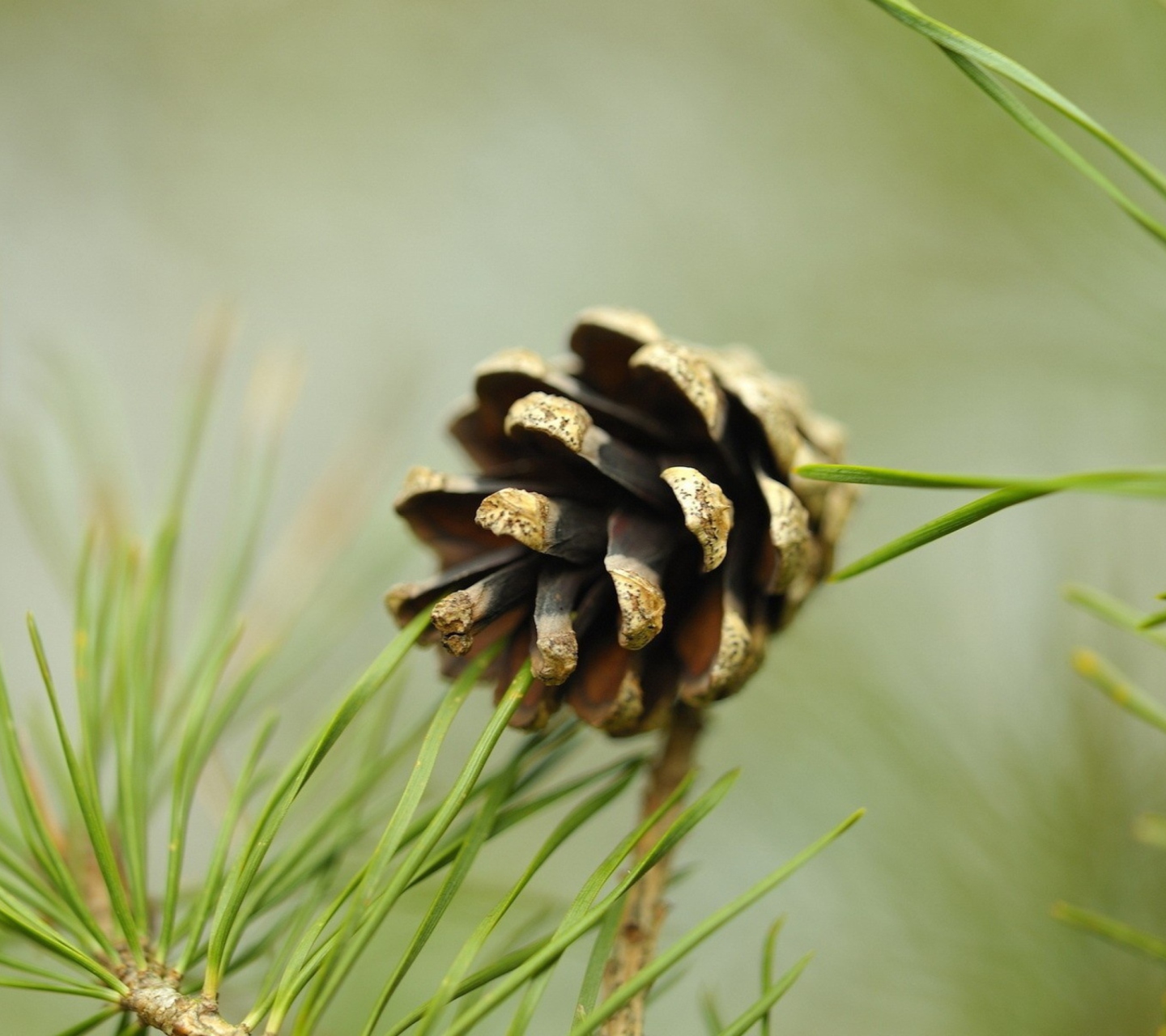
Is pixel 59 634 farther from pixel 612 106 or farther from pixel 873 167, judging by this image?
pixel 873 167

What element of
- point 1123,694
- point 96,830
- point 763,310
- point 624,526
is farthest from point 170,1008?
point 763,310

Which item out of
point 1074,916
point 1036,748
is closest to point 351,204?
point 1036,748

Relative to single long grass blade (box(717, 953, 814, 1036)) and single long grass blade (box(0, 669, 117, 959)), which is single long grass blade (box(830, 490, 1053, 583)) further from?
single long grass blade (box(0, 669, 117, 959))

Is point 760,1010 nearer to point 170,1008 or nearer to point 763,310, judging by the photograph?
point 170,1008

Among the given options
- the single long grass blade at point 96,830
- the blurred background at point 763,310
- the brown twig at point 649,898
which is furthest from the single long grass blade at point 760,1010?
the blurred background at point 763,310

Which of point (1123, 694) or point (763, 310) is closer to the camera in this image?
point (1123, 694)

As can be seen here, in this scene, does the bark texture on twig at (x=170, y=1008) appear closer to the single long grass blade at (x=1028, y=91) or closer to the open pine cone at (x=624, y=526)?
the open pine cone at (x=624, y=526)
